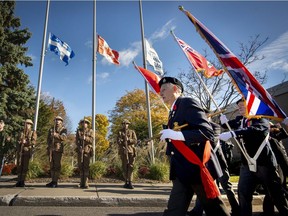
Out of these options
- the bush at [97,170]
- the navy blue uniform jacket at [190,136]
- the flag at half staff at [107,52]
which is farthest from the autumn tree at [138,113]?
the navy blue uniform jacket at [190,136]

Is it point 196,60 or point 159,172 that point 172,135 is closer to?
point 196,60

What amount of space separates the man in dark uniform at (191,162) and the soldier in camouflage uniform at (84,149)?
6.11 meters

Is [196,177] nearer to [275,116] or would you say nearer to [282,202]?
[275,116]

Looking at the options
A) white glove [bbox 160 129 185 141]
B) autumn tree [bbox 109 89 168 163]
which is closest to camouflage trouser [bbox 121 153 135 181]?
white glove [bbox 160 129 185 141]

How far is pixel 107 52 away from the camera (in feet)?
45.5

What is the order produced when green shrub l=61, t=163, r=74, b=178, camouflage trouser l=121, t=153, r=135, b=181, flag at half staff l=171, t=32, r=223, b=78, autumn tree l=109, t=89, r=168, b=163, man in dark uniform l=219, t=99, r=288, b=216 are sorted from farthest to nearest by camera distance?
autumn tree l=109, t=89, r=168, b=163 < green shrub l=61, t=163, r=74, b=178 < camouflage trouser l=121, t=153, r=135, b=181 < flag at half staff l=171, t=32, r=223, b=78 < man in dark uniform l=219, t=99, r=288, b=216

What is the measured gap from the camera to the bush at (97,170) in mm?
10339

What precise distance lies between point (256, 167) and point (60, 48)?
466 inches

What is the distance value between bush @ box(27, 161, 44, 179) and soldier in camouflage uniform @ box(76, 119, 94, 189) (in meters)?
2.64

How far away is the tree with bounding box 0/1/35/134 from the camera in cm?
1867

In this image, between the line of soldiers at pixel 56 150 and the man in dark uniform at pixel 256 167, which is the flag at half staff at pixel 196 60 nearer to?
the man in dark uniform at pixel 256 167

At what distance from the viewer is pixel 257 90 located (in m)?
3.91

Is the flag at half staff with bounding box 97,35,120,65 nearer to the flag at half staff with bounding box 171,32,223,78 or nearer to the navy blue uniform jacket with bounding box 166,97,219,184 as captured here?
the flag at half staff with bounding box 171,32,223,78

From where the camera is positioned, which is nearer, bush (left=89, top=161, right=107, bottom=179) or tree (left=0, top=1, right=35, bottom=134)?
bush (left=89, top=161, right=107, bottom=179)
